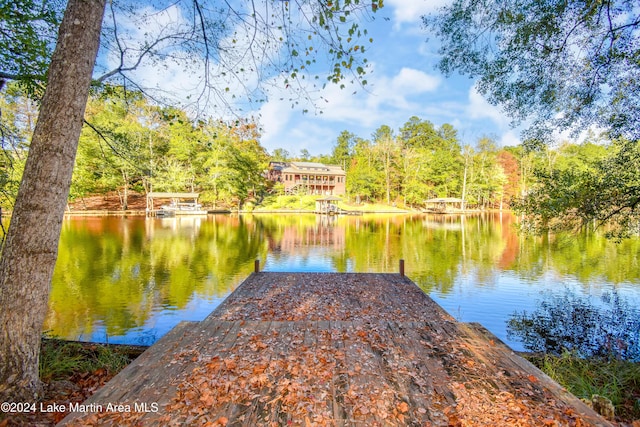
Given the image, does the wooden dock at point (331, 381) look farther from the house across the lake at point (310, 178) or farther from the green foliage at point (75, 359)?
the house across the lake at point (310, 178)

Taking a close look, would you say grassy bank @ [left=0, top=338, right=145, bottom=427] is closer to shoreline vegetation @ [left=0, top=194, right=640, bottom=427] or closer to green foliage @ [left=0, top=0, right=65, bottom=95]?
shoreline vegetation @ [left=0, top=194, right=640, bottom=427]

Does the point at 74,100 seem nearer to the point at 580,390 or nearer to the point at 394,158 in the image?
the point at 580,390

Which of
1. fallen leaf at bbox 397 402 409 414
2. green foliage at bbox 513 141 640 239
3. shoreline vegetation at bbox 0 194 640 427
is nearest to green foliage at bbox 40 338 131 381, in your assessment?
shoreline vegetation at bbox 0 194 640 427

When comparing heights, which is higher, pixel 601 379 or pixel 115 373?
pixel 115 373

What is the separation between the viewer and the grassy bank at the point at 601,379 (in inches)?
110

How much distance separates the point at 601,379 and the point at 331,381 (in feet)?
10.3

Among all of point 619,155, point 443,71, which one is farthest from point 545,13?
point 619,155

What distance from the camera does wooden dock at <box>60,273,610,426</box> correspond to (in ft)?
6.49

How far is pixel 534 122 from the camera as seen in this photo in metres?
5.68

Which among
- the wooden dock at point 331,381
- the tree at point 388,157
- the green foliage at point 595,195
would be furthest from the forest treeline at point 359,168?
the wooden dock at point 331,381

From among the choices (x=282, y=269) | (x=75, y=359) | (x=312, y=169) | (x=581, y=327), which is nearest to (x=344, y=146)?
(x=312, y=169)

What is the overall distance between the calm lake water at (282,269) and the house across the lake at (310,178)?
26392 millimetres

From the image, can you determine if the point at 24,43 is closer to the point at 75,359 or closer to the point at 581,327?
the point at 75,359

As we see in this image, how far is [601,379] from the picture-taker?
3262 millimetres
